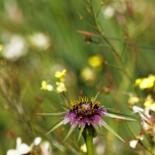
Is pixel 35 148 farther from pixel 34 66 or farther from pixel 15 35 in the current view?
pixel 15 35

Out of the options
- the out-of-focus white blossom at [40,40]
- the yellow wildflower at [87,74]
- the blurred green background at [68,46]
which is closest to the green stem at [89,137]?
the blurred green background at [68,46]

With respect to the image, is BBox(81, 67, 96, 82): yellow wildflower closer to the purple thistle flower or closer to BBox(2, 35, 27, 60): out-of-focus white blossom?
BBox(2, 35, 27, 60): out-of-focus white blossom

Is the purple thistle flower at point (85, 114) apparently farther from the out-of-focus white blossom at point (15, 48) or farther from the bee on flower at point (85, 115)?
the out-of-focus white blossom at point (15, 48)

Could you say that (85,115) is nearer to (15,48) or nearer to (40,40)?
(40,40)

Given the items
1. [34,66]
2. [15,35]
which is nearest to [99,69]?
[34,66]

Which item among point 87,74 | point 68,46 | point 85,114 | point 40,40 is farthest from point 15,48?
point 85,114

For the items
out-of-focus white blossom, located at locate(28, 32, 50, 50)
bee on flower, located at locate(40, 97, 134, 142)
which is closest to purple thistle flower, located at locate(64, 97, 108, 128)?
bee on flower, located at locate(40, 97, 134, 142)
